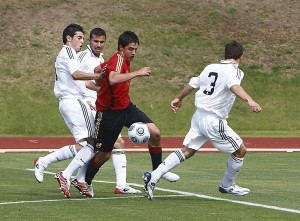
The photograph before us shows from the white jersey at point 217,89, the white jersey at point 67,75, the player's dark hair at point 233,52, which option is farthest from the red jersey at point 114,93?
the player's dark hair at point 233,52

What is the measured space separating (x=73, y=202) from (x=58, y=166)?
24.7 ft

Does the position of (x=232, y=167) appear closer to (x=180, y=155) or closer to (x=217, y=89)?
(x=180, y=155)

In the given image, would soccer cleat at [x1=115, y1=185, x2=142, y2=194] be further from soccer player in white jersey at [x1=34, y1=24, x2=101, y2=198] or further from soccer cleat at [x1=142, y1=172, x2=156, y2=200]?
soccer cleat at [x1=142, y1=172, x2=156, y2=200]

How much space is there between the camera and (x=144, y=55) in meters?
38.3

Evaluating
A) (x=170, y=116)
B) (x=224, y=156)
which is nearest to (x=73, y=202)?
(x=224, y=156)

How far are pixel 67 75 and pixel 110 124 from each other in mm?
1475

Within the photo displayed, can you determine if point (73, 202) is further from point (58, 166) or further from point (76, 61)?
point (58, 166)

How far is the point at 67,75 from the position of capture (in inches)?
533

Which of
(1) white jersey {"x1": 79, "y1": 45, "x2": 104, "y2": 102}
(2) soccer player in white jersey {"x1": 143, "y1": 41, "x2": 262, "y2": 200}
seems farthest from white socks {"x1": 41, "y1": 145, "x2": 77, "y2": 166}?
(2) soccer player in white jersey {"x1": 143, "y1": 41, "x2": 262, "y2": 200}

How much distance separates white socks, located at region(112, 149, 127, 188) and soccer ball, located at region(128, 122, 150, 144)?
39.6 inches

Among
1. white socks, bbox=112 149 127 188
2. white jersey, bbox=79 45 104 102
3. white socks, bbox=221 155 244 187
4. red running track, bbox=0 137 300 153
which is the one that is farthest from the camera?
red running track, bbox=0 137 300 153

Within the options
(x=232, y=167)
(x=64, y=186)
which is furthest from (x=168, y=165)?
(x=64, y=186)

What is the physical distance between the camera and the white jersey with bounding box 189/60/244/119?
480 inches

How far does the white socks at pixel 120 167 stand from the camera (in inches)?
520
